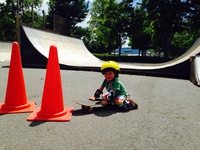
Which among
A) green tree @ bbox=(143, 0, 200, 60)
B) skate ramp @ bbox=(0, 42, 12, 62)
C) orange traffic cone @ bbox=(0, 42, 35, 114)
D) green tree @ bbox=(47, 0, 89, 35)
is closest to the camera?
orange traffic cone @ bbox=(0, 42, 35, 114)

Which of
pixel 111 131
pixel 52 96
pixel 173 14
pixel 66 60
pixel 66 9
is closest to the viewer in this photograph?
pixel 111 131

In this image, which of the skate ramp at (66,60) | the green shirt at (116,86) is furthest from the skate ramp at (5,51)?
the green shirt at (116,86)

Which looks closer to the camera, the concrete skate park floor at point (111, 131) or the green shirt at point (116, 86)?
the concrete skate park floor at point (111, 131)

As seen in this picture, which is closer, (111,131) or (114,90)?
(111,131)

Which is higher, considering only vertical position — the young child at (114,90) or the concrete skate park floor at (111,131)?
the young child at (114,90)

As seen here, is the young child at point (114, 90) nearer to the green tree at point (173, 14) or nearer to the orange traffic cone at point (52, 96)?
the orange traffic cone at point (52, 96)

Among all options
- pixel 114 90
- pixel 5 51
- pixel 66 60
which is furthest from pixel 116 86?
pixel 5 51

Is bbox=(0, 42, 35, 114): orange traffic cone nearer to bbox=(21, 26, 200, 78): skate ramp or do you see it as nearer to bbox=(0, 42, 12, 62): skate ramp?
bbox=(21, 26, 200, 78): skate ramp

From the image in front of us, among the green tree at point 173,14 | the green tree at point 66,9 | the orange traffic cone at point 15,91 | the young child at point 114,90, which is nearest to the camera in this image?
the orange traffic cone at point 15,91

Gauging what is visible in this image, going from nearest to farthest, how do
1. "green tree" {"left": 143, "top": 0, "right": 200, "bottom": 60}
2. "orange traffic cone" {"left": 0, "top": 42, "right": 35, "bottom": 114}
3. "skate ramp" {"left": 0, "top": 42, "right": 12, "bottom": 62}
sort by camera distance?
"orange traffic cone" {"left": 0, "top": 42, "right": 35, "bottom": 114}, "skate ramp" {"left": 0, "top": 42, "right": 12, "bottom": 62}, "green tree" {"left": 143, "top": 0, "right": 200, "bottom": 60}

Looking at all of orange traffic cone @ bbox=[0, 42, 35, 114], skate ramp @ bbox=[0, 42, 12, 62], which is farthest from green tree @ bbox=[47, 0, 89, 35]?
orange traffic cone @ bbox=[0, 42, 35, 114]

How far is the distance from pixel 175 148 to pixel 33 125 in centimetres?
192

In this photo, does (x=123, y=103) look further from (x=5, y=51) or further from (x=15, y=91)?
(x=5, y=51)

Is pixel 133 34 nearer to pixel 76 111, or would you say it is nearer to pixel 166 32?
pixel 166 32
